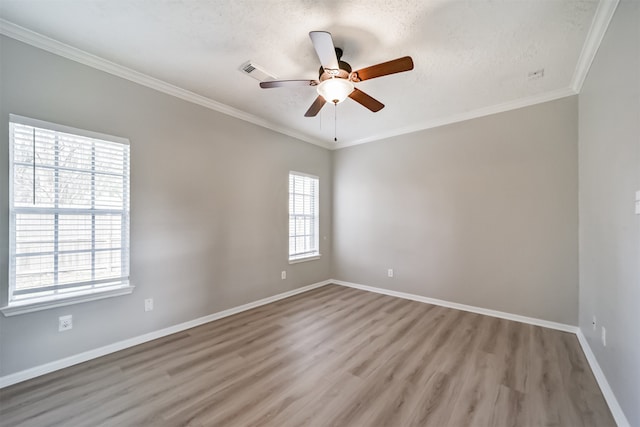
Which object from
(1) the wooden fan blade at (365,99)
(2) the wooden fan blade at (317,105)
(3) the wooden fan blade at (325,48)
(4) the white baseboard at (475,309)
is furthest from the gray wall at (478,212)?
(3) the wooden fan blade at (325,48)

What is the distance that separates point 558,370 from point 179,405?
3.04 m

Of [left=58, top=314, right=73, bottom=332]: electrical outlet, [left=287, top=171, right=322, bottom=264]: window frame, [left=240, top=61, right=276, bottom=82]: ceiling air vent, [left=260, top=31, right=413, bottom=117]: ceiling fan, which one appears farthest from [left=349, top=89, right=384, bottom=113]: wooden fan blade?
[left=58, top=314, right=73, bottom=332]: electrical outlet

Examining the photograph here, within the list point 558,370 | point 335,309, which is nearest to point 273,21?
point 335,309

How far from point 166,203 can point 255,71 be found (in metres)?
1.71

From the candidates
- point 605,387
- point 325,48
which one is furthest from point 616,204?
point 325,48

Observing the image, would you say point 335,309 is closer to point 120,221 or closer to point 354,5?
point 120,221

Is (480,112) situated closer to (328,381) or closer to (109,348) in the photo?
(328,381)

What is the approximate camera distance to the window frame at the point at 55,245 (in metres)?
1.96

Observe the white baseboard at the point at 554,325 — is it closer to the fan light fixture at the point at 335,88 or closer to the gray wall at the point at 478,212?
the gray wall at the point at 478,212

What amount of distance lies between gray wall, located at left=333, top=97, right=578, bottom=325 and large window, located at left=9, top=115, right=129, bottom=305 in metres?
3.49

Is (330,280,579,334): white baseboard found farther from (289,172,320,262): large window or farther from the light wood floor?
(289,172,320,262): large window

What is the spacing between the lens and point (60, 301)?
7.03 ft

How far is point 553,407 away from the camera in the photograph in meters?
1.75

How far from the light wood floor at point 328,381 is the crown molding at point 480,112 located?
2707 mm
